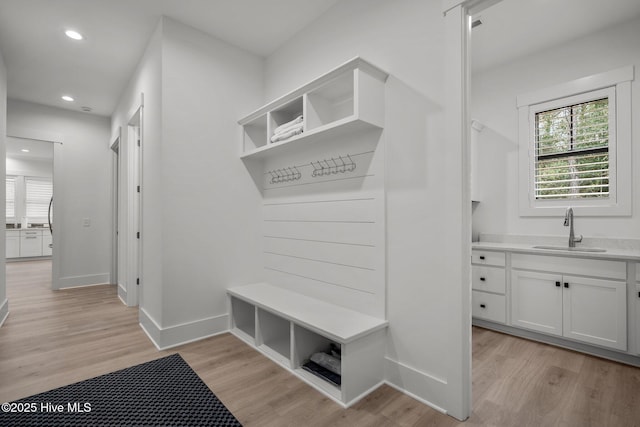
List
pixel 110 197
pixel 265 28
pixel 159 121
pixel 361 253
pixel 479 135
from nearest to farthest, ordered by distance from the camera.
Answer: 1. pixel 361 253
2. pixel 159 121
3. pixel 265 28
4. pixel 479 135
5. pixel 110 197

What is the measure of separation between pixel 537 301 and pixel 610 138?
160cm

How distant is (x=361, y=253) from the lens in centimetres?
225

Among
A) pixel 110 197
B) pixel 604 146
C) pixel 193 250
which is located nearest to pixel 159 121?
pixel 193 250

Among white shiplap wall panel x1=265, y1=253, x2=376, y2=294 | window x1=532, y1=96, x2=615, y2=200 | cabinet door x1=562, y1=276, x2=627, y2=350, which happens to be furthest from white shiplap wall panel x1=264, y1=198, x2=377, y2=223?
window x1=532, y1=96, x2=615, y2=200

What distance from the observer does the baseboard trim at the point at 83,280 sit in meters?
4.71

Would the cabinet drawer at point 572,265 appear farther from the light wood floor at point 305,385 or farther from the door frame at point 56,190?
the door frame at point 56,190

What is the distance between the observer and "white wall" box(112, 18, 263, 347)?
2.63 meters

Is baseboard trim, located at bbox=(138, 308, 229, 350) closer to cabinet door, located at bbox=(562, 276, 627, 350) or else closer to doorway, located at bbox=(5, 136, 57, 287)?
cabinet door, located at bbox=(562, 276, 627, 350)

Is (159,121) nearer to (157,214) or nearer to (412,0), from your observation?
(157,214)

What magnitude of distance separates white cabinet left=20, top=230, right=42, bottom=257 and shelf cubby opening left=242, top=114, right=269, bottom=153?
784 cm

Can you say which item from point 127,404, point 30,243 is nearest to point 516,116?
point 127,404

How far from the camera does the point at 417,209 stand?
1.91 meters

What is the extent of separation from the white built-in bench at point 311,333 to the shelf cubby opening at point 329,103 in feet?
4.42

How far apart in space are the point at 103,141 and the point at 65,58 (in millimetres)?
2048
